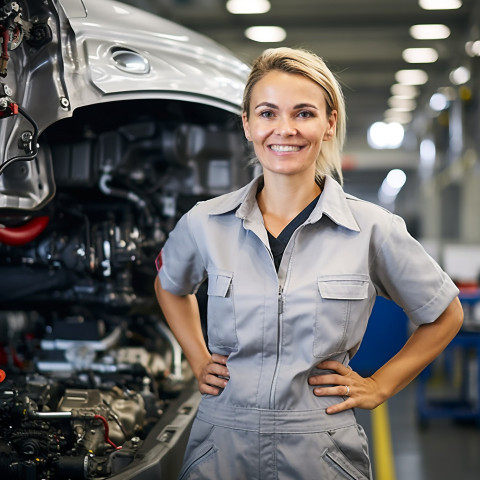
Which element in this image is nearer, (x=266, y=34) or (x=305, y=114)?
(x=305, y=114)

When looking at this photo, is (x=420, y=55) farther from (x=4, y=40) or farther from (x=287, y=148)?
(x=287, y=148)

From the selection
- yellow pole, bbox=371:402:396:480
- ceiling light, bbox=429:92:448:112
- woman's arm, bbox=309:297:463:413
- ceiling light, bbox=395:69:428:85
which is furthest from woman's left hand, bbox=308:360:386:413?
ceiling light, bbox=395:69:428:85

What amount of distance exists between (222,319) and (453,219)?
15127 mm

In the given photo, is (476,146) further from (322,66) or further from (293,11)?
(322,66)

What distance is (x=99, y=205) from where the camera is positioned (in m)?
3.36

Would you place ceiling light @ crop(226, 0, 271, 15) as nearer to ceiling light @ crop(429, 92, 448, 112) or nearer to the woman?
ceiling light @ crop(429, 92, 448, 112)

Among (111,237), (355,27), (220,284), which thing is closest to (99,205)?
(111,237)

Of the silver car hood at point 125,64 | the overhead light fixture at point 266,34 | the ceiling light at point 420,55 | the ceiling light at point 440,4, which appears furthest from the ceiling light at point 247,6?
the silver car hood at point 125,64

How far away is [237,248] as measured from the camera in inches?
75.7

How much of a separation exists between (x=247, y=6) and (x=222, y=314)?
8.45 m

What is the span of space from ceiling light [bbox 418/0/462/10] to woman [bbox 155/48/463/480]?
26.6 feet

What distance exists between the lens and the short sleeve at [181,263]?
2.05 m

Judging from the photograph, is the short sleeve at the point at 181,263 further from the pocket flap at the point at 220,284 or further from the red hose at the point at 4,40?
the red hose at the point at 4,40

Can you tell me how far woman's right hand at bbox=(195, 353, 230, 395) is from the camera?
75.7 inches
